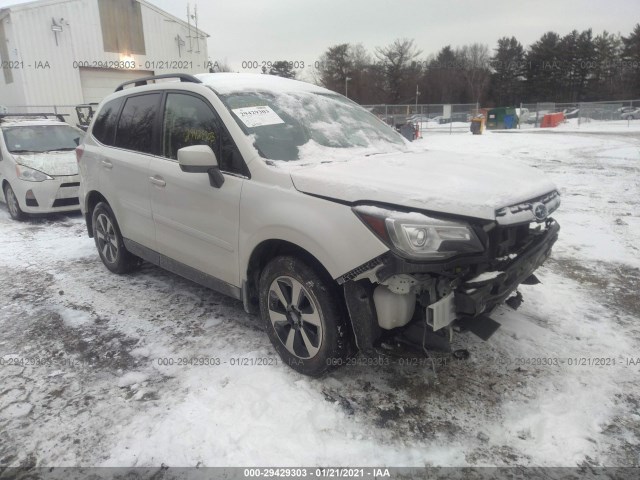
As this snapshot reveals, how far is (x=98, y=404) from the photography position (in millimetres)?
2773

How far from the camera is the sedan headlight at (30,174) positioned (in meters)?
7.39

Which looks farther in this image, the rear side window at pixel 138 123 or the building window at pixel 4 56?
the building window at pixel 4 56

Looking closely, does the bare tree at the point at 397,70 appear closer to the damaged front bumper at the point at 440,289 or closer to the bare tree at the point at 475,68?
the bare tree at the point at 475,68

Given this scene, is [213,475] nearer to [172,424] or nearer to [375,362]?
[172,424]

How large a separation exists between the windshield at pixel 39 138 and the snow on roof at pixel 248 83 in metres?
5.81

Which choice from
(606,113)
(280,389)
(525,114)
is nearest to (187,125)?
(280,389)

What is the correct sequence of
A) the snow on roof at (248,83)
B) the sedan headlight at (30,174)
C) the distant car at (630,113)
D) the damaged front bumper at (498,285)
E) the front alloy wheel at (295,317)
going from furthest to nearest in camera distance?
1. the distant car at (630,113)
2. the sedan headlight at (30,174)
3. the snow on roof at (248,83)
4. the front alloy wheel at (295,317)
5. the damaged front bumper at (498,285)

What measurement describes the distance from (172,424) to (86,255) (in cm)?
393

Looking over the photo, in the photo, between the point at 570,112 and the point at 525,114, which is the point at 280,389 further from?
the point at 570,112

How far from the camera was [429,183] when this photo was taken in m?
2.56

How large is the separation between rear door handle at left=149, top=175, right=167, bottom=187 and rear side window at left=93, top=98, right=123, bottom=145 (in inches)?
44.6

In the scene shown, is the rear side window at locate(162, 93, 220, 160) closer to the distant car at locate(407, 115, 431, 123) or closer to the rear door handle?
the rear door handle

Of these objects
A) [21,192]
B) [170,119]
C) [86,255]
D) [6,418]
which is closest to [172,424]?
[6,418]

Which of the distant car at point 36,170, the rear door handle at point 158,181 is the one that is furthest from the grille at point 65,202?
the rear door handle at point 158,181
